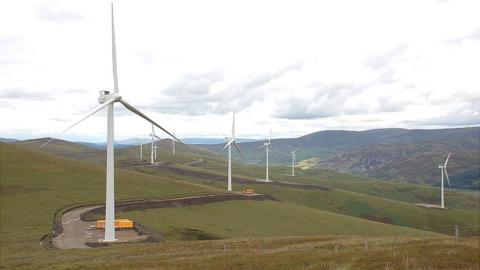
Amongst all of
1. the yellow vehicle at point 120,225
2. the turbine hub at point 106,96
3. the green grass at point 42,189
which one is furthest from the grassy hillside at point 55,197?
the turbine hub at point 106,96

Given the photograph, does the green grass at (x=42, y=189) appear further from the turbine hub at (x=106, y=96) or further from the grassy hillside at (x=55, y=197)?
the turbine hub at (x=106, y=96)

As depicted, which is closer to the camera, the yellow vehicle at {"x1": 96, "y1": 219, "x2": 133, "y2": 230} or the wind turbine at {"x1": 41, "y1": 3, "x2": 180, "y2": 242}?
the wind turbine at {"x1": 41, "y1": 3, "x2": 180, "y2": 242}

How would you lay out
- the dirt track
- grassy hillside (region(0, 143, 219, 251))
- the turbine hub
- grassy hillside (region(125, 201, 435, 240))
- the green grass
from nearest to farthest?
the turbine hub → the dirt track → the green grass → grassy hillside (region(0, 143, 219, 251)) → grassy hillside (region(125, 201, 435, 240))

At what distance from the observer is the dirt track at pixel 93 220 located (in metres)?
72.4

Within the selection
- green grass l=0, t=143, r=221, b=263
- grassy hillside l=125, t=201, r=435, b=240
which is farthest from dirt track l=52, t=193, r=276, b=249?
green grass l=0, t=143, r=221, b=263

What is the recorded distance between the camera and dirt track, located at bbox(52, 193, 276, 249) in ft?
237

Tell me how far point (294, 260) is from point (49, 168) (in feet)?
394

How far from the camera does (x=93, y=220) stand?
9344cm

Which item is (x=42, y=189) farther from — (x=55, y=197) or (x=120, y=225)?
(x=120, y=225)

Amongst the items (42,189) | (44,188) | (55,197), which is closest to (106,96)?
(55,197)

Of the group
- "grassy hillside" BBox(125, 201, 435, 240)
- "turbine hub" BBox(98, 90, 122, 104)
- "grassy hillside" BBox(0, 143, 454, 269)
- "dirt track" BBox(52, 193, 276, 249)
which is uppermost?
"turbine hub" BBox(98, 90, 122, 104)

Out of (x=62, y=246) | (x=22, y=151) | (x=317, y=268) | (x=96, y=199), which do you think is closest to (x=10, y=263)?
(x=62, y=246)

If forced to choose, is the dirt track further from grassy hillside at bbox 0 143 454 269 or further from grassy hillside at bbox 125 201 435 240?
grassy hillside at bbox 0 143 454 269

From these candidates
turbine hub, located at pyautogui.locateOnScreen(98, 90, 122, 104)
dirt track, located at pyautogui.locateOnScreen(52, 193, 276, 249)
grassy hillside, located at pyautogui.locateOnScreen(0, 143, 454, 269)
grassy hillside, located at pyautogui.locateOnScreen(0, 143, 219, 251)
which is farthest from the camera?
grassy hillside, located at pyautogui.locateOnScreen(0, 143, 219, 251)
